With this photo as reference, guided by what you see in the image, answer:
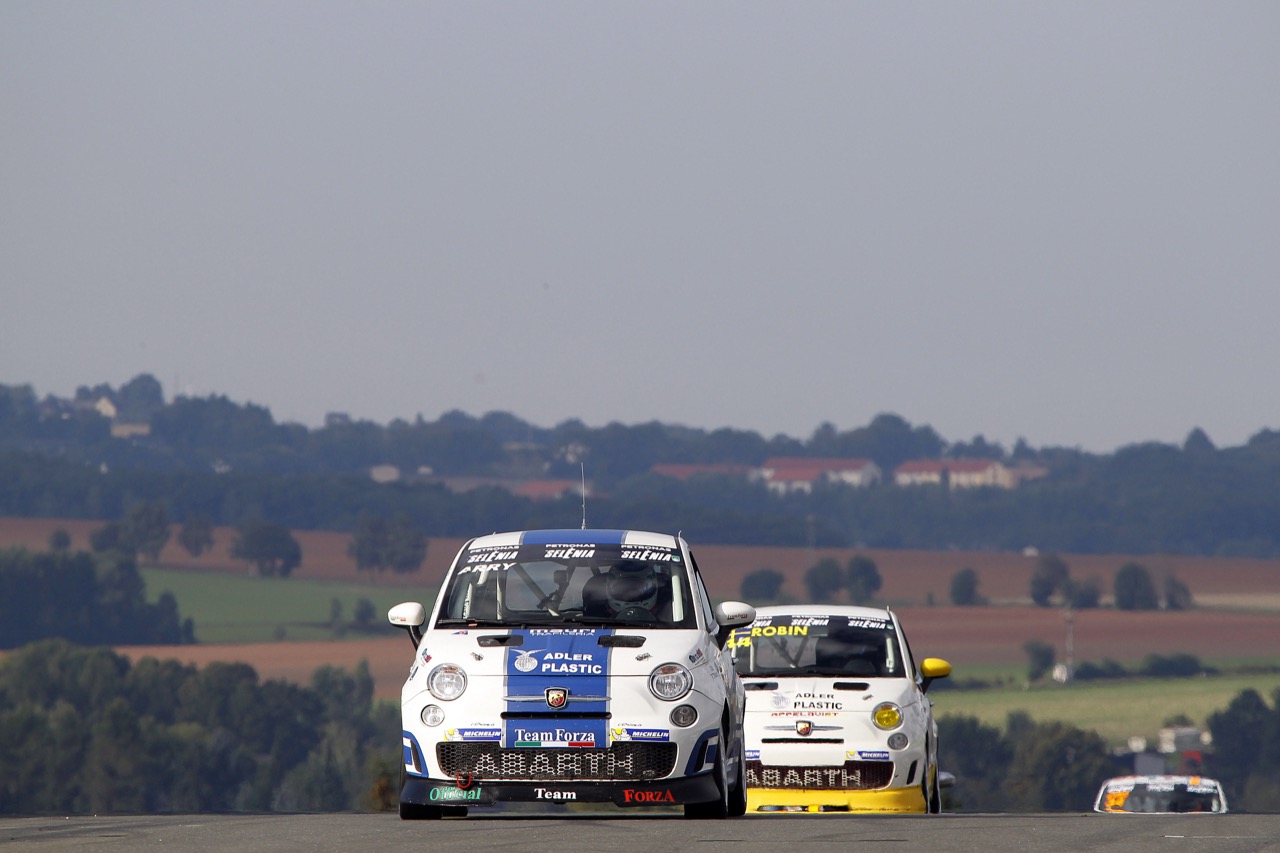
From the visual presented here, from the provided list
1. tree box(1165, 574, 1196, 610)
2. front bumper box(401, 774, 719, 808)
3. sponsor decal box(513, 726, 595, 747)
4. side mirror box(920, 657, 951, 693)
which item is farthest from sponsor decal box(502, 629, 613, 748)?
tree box(1165, 574, 1196, 610)

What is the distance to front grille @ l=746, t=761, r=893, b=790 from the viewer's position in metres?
15.9

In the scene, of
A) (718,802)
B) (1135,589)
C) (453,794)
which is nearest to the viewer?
(453,794)

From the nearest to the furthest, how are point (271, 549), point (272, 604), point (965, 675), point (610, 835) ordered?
point (610, 835)
point (965, 675)
point (272, 604)
point (271, 549)

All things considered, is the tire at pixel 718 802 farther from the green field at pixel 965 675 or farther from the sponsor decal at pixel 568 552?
the green field at pixel 965 675

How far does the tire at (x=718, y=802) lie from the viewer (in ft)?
38.2

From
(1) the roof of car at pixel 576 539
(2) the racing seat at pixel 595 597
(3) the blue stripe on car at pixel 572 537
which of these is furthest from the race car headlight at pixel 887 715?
(2) the racing seat at pixel 595 597

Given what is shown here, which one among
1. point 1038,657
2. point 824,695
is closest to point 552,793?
point 824,695

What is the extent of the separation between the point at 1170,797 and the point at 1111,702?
102 metres

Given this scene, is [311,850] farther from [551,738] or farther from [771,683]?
[771,683]

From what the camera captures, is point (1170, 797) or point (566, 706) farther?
point (1170, 797)

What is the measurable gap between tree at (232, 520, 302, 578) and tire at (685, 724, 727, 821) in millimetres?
164055

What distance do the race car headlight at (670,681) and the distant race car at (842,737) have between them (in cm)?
450

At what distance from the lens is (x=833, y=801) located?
15938 mm

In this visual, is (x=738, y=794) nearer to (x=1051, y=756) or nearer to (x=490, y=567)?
(x=490, y=567)
